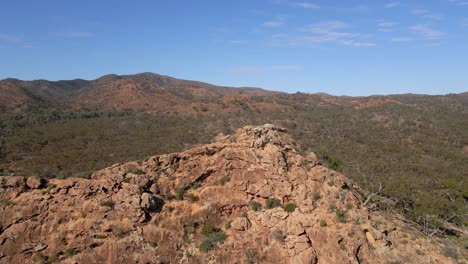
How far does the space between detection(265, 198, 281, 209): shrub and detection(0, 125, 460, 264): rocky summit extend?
6 cm

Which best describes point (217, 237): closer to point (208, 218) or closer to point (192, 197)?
point (208, 218)

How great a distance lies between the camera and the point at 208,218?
20078mm

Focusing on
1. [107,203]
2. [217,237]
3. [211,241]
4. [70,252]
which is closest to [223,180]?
[217,237]

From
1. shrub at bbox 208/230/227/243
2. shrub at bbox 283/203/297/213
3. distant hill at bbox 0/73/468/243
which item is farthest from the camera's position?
distant hill at bbox 0/73/468/243

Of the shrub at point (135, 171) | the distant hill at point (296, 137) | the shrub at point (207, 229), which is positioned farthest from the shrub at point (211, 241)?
the distant hill at point (296, 137)

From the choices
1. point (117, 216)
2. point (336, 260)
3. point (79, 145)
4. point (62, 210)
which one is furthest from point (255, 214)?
point (79, 145)

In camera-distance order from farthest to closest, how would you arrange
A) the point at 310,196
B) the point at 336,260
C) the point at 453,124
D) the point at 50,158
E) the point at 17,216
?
the point at 453,124
the point at 50,158
the point at 310,196
the point at 17,216
the point at 336,260

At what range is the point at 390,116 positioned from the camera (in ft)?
273

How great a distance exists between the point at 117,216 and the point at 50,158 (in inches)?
1296

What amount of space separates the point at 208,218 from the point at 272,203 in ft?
11.9

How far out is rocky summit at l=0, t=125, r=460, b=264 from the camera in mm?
18094

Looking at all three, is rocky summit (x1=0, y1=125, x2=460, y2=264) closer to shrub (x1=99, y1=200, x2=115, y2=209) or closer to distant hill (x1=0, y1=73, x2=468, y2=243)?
shrub (x1=99, y1=200, x2=115, y2=209)

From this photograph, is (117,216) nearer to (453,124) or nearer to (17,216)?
(17,216)

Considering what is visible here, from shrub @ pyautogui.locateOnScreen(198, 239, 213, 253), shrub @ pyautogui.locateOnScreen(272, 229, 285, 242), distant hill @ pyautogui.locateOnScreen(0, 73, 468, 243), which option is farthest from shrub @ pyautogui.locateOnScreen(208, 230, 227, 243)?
distant hill @ pyautogui.locateOnScreen(0, 73, 468, 243)
